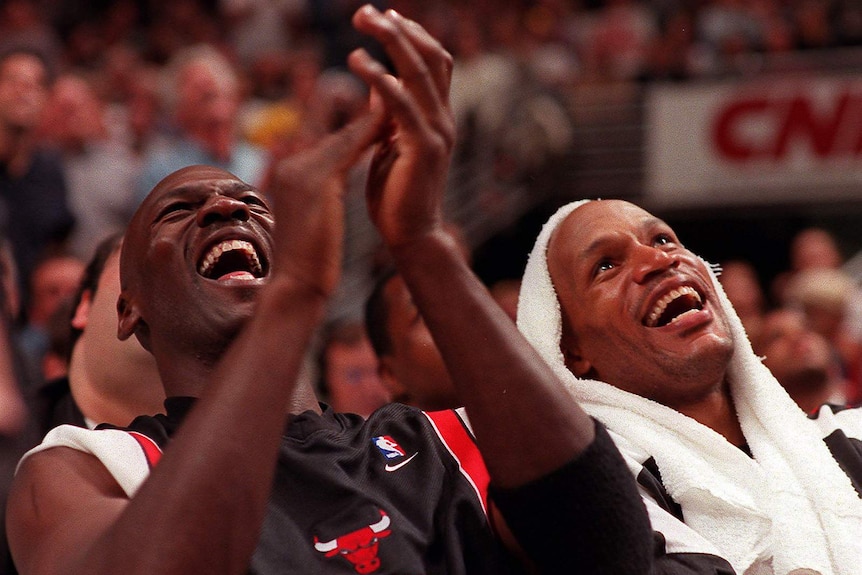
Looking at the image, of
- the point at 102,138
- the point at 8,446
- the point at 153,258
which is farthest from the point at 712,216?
the point at 8,446

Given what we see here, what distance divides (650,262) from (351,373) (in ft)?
5.56

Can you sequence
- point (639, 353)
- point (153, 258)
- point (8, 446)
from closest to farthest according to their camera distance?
point (8, 446)
point (153, 258)
point (639, 353)

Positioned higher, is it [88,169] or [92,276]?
[92,276]

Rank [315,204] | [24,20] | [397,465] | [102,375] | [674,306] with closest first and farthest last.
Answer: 1. [315,204]
2. [397,465]
3. [674,306]
4. [102,375]
5. [24,20]

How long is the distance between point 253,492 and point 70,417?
1323 millimetres

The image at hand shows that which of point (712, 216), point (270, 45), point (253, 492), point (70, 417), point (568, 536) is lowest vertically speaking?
point (712, 216)

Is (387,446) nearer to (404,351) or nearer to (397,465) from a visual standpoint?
(397,465)

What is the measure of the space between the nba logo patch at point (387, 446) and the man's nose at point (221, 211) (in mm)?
402

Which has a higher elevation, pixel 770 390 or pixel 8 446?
pixel 8 446

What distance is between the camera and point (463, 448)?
1820 millimetres

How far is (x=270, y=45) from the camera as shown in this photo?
27.0ft

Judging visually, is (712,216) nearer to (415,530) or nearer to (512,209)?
(512,209)

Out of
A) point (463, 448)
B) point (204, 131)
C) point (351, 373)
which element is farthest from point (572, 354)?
point (204, 131)

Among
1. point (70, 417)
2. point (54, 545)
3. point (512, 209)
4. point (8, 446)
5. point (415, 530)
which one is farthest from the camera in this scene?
point (512, 209)
